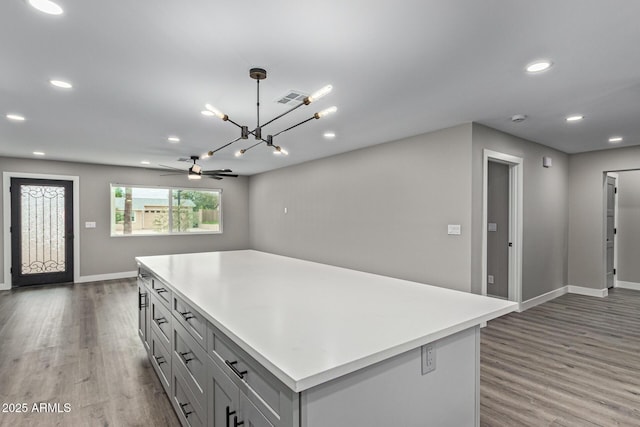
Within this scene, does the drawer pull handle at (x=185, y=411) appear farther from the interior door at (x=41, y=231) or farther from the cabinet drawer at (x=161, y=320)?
the interior door at (x=41, y=231)

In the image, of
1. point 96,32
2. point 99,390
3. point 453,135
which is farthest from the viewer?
point 453,135

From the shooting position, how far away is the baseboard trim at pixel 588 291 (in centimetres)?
536

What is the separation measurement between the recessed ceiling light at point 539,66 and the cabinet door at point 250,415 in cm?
275

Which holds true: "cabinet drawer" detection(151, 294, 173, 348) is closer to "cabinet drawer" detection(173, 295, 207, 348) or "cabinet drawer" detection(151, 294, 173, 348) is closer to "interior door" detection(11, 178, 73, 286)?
"cabinet drawer" detection(173, 295, 207, 348)

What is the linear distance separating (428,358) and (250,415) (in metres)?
0.74

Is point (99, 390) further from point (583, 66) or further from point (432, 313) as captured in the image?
point (583, 66)

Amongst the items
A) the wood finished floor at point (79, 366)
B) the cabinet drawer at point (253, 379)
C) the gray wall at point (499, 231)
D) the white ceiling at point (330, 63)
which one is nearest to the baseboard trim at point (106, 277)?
the wood finished floor at point (79, 366)

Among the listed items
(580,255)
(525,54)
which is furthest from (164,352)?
(580,255)

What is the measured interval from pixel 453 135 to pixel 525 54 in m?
1.70

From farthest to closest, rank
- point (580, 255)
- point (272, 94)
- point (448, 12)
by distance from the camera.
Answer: point (580, 255) → point (272, 94) → point (448, 12)

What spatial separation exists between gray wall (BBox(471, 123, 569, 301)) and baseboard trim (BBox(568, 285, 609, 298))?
8.8 inches

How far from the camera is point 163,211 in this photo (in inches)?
301

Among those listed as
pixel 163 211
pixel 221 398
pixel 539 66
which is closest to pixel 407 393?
pixel 221 398

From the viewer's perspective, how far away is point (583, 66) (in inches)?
93.5
